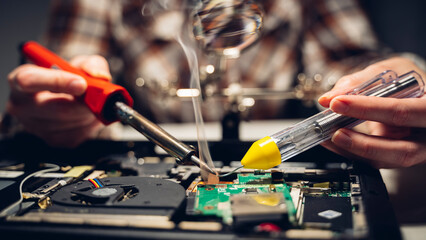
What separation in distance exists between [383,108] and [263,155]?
0.14 meters

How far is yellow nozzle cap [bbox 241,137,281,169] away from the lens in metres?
0.35

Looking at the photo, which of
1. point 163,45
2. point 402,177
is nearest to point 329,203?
point 402,177

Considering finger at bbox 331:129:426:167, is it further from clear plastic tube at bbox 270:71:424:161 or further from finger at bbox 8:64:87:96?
finger at bbox 8:64:87:96

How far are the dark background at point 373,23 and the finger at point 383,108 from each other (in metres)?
0.80

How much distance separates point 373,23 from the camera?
112 cm

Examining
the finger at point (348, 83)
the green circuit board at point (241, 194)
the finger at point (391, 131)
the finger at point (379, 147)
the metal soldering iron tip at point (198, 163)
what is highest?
the finger at point (348, 83)

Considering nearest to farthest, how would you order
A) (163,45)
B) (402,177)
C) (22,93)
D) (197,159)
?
(197,159)
(402,177)
(22,93)
(163,45)

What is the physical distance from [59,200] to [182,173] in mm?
138

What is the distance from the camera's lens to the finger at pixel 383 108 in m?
0.36

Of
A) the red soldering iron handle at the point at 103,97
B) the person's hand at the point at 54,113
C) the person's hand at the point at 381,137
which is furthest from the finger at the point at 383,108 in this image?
the person's hand at the point at 54,113

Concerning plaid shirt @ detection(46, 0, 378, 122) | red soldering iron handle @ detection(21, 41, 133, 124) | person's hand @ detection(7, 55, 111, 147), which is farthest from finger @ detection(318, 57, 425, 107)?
plaid shirt @ detection(46, 0, 378, 122)

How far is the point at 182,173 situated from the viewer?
15.8 inches

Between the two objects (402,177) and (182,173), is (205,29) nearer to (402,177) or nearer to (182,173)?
(182,173)

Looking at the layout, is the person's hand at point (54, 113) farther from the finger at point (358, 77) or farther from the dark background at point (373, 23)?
the dark background at point (373, 23)
